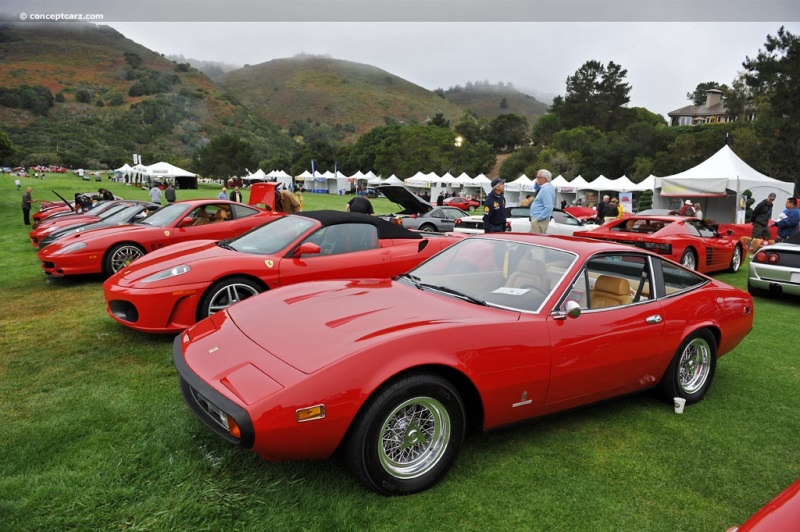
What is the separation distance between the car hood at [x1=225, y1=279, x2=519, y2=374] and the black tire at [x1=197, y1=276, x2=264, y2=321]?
153cm

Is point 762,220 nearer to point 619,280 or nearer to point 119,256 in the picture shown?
point 619,280

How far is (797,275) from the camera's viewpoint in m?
7.09

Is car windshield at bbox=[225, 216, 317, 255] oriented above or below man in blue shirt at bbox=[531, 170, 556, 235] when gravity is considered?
below

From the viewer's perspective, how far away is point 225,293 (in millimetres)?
4770

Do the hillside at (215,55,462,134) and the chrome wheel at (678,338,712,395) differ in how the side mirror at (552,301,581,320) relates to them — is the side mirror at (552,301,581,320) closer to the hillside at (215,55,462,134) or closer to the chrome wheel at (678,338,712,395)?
the chrome wheel at (678,338,712,395)

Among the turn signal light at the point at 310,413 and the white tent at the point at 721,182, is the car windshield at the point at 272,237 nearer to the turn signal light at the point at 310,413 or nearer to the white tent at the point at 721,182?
the turn signal light at the point at 310,413

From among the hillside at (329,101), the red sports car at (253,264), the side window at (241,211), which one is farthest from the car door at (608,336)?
the hillside at (329,101)

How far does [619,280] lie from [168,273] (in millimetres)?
4002

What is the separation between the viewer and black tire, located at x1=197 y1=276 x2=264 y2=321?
464cm

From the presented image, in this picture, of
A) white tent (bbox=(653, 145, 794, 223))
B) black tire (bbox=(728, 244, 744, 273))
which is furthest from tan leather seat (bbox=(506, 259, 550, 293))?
white tent (bbox=(653, 145, 794, 223))

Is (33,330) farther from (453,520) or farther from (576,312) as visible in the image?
(576,312)

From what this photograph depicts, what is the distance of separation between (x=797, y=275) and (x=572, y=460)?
21.2 feet

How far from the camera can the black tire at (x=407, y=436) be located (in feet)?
7.51

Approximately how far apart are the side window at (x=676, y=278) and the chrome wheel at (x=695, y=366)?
1.43 ft
